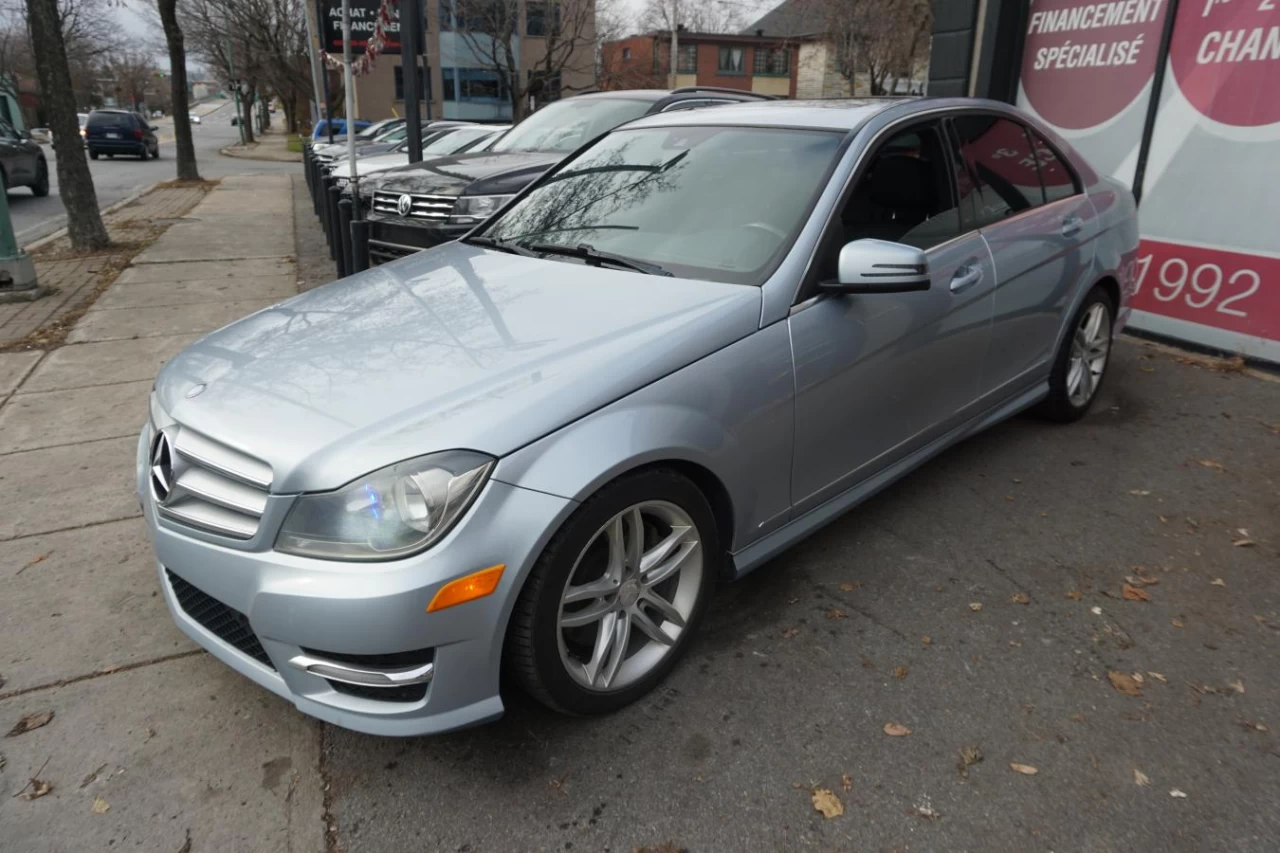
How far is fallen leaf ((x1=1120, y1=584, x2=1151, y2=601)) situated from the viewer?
321cm

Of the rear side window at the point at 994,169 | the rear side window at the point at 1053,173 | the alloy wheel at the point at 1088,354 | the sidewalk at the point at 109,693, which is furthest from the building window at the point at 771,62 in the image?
the sidewalk at the point at 109,693

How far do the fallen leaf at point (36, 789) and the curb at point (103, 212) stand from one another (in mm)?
10577

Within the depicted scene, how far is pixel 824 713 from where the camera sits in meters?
2.64

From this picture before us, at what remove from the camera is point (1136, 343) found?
252 inches

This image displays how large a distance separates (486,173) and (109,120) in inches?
1165

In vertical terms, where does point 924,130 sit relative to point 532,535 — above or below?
above

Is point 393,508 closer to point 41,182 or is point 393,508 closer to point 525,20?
point 41,182

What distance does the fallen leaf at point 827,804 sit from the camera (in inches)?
89.7

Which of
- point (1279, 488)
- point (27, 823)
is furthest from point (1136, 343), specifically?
point (27, 823)

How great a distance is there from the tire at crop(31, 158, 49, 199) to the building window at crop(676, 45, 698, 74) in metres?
49.6

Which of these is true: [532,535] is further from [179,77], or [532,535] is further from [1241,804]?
[179,77]

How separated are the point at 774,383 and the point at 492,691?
48.3 inches

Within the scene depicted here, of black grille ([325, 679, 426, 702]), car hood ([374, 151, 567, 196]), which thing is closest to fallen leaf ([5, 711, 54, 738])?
black grille ([325, 679, 426, 702])

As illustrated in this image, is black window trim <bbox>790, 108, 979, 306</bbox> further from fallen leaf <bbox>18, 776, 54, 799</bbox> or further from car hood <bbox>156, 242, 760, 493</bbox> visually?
fallen leaf <bbox>18, 776, 54, 799</bbox>
